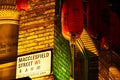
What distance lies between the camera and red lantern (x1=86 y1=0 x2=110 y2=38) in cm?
765

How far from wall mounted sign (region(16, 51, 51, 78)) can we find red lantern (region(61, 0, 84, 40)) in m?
1.14

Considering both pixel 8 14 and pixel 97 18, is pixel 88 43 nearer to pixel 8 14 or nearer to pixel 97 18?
pixel 8 14

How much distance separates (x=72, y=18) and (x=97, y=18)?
58 centimetres

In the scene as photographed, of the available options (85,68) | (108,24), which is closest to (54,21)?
(108,24)

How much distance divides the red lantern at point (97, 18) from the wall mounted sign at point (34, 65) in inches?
60.8

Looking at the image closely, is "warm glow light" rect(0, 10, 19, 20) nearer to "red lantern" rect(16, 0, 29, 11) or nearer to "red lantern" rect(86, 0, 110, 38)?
"red lantern" rect(16, 0, 29, 11)

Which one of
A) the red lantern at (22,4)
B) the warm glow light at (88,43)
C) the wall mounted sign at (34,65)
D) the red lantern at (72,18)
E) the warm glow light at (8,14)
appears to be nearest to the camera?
the red lantern at (72,18)

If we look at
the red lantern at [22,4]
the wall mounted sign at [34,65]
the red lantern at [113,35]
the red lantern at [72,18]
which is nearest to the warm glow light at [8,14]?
the wall mounted sign at [34,65]

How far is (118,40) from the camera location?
8805mm

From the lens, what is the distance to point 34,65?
8.77 metres

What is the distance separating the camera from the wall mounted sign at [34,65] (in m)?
8.62

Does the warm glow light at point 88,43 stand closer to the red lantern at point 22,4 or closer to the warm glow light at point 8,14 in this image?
the warm glow light at point 8,14

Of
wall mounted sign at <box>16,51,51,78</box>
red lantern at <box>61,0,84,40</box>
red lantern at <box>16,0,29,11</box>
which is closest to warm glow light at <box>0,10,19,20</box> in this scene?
wall mounted sign at <box>16,51,51,78</box>

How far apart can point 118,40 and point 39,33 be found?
6.94ft
